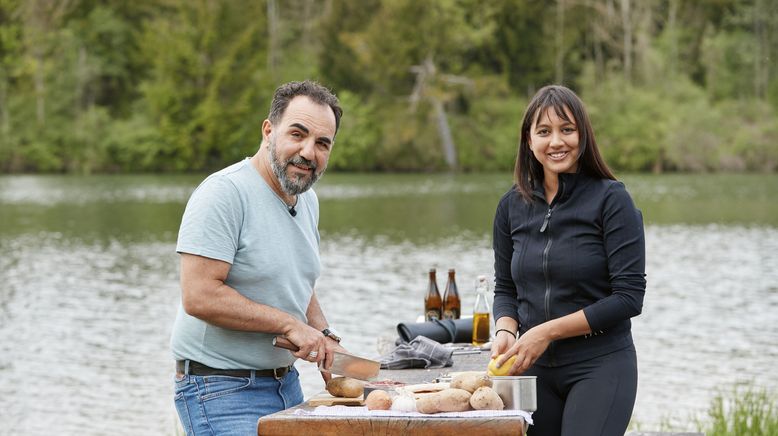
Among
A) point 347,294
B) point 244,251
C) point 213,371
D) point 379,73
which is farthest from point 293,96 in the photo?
point 379,73

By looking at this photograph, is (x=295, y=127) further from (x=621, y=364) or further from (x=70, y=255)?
(x=70, y=255)

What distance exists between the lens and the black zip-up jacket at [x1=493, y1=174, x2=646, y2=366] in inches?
148

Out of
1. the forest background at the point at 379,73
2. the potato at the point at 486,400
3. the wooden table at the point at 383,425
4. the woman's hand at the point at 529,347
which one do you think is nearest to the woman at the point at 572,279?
the woman's hand at the point at 529,347

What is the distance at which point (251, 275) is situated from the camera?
3713mm

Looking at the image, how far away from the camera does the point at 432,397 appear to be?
346cm

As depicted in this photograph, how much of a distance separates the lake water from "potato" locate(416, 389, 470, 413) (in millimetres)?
5877

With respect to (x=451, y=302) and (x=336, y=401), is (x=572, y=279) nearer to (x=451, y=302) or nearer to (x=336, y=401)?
(x=336, y=401)

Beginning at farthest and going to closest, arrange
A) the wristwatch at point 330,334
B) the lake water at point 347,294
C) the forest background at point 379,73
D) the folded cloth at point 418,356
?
the forest background at point 379,73, the lake water at point 347,294, the folded cloth at point 418,356, the wristwatch at point 330,334

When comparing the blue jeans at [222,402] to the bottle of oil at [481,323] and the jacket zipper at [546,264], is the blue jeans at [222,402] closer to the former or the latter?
the jacket zipper at [546,264]

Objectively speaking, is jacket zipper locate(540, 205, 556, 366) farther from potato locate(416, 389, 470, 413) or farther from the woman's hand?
potato locate(416, 389, 470, 413)

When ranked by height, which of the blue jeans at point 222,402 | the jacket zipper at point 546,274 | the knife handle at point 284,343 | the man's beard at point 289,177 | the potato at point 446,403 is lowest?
the blue jeans at point 222,402

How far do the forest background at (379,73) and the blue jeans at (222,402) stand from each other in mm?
60488

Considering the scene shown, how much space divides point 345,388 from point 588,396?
75 centimetres

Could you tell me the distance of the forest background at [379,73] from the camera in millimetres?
65562
